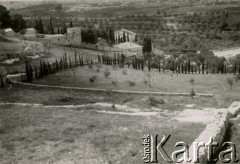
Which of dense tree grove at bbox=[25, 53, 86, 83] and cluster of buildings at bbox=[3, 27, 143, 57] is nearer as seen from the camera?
dense tree grove at bbox=[25, 53, 86, 83]

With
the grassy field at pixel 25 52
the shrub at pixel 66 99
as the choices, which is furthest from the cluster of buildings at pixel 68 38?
the shrub at pixel 66 99

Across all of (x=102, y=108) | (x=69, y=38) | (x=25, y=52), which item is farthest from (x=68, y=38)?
(x=102, y=108)

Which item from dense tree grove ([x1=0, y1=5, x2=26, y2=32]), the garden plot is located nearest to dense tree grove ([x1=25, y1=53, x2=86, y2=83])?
the garden plot

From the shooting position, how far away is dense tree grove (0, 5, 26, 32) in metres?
69.8

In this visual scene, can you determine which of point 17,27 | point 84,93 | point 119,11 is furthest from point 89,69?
point 119,11

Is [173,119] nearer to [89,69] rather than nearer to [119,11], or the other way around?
[89,69]

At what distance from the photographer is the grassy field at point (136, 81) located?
124 feet

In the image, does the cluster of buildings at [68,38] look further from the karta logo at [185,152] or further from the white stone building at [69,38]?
the karta logo at [185,152]

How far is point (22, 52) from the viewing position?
2066 inches

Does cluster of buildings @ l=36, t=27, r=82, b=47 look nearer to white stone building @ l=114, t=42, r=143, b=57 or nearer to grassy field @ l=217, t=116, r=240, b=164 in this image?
white stone building @ l=114, t=42, r=143, b=57

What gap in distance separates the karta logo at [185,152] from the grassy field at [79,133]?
0.38m

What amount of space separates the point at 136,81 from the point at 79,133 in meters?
26.2

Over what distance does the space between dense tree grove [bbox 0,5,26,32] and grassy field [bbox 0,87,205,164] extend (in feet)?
163

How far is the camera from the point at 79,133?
17922mm
